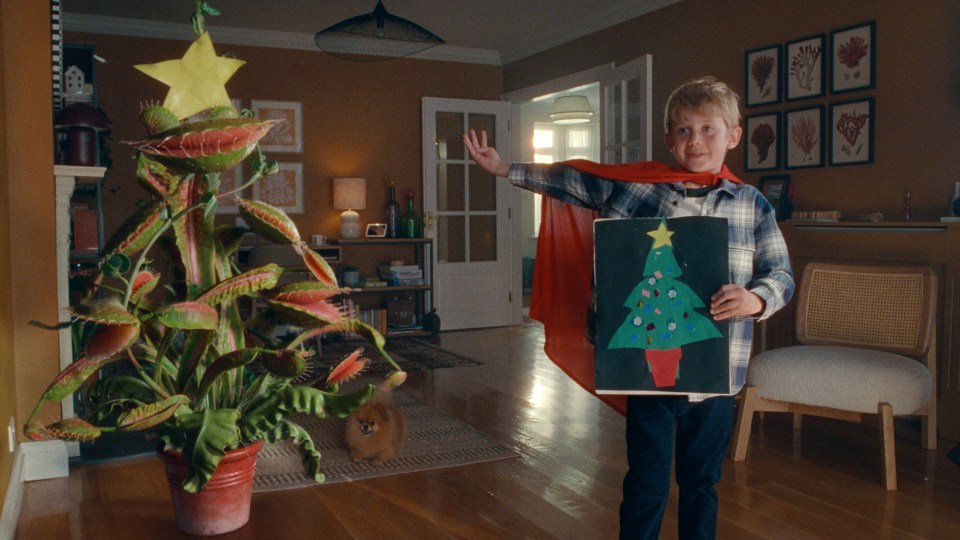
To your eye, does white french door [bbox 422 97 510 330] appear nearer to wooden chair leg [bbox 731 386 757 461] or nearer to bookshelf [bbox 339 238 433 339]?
bookshelf [bbox 339 238 433 339]

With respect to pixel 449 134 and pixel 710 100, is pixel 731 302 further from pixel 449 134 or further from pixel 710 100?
pixel 449 134

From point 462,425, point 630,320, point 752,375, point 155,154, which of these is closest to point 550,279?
point 630,320

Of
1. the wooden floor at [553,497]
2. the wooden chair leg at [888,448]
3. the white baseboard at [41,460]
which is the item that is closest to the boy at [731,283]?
the wooden floor at [553,497]

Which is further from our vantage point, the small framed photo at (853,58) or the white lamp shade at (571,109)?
the white lamp shade at (571,109)

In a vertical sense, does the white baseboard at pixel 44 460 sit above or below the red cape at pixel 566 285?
below

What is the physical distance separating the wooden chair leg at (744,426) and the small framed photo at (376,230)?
13.7 feet

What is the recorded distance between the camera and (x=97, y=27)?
19.4ft

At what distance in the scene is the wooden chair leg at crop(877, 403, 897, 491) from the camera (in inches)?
109

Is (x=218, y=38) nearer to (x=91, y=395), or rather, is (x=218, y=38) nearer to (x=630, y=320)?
(x=91, y=395)

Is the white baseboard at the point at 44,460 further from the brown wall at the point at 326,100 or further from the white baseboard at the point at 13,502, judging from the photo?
the brown wall at the point at 326,100

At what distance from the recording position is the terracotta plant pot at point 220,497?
209 centimetres

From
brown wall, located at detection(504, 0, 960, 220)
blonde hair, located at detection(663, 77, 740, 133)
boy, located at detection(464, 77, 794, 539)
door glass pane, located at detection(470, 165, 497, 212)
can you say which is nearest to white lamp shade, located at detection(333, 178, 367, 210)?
door glass pane, located at detection(470, 165, 497, 212)

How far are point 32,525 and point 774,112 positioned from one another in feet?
13.1

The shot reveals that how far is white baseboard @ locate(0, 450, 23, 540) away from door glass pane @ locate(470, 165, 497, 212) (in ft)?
15.9
